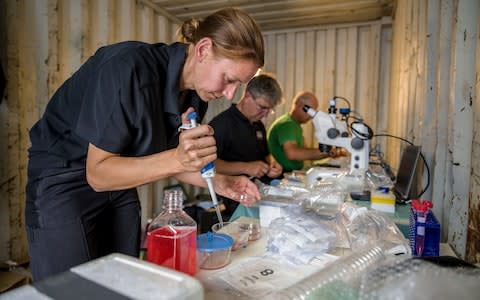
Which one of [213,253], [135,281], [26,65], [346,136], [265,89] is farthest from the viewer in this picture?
[265,89]

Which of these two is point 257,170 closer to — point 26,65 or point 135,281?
point 135,281

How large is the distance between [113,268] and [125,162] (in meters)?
0.46

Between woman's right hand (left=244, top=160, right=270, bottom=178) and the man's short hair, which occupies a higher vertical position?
the man's short hair

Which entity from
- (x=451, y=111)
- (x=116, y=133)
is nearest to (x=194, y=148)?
(x=116, y=133)

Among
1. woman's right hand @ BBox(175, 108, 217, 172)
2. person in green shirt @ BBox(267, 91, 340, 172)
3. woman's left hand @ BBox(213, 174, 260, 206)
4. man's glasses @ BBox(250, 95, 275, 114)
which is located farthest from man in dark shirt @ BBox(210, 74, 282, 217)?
woman's right hand @ BBox(175, 108, 217, 172)

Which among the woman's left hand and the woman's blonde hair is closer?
the woman's blonde hair

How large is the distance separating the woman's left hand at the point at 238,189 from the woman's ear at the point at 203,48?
1.47 ft

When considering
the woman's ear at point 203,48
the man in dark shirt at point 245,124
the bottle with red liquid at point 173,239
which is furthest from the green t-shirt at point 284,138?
the bottle with red liquid at point 173,239

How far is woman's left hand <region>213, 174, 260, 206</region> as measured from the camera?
1.26 meters

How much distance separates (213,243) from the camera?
87 centimetres

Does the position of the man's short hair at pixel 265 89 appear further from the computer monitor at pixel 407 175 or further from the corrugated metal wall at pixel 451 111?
the computer monitor at pixel 407 175

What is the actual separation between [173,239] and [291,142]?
2369 mm

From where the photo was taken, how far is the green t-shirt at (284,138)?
3064 mm

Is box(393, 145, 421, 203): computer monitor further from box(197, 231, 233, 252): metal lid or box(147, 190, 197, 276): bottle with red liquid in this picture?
box(147, 190, 197, 276): bottle with red liquid
